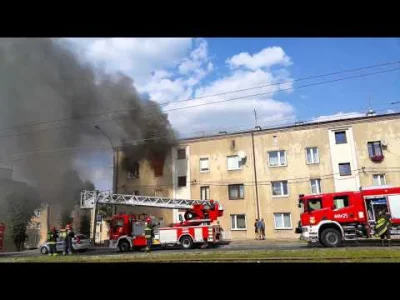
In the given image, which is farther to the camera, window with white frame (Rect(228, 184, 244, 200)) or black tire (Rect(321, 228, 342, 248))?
window with white frame (Rect(228, 184, 244, 200))

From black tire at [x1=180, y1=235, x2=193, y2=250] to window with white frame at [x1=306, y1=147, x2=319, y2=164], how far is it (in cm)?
1243

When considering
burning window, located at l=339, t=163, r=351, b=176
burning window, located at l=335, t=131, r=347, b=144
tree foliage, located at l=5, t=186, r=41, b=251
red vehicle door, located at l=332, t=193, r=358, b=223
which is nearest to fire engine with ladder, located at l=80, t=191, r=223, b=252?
red vehicle door, located at l=332, t=193, r=358, b=223

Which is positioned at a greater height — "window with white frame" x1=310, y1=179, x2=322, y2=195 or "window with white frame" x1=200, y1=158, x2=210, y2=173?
"window with white frame" x1=200, y1=158, x2=210, y2=173

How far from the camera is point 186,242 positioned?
20.5 metres

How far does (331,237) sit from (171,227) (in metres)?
8.79

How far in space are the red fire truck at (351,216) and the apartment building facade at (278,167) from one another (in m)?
10.6

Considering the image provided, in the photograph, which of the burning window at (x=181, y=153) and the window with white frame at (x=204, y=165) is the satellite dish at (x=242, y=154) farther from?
the burning window at (x=181, y=153)

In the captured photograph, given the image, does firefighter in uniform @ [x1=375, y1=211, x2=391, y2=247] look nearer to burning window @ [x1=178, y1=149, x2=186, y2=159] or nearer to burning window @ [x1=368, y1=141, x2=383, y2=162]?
burning window @ [x1=368, y1=141, x2=383, y2=162]

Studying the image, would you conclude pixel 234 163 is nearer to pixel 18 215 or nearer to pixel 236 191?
pixel 236 191

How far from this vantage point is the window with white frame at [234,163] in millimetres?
29953

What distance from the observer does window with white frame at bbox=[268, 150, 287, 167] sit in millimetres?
28891
